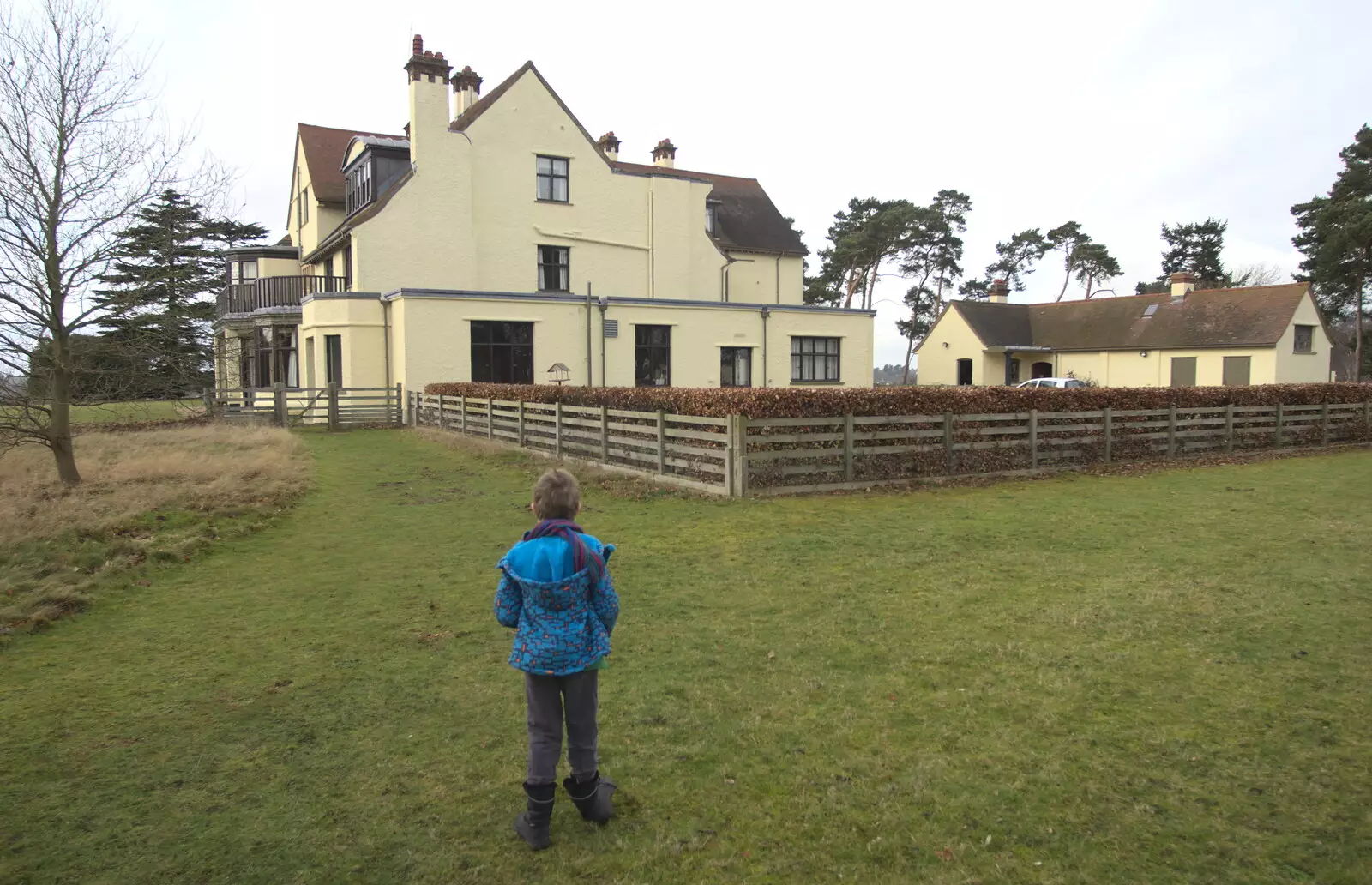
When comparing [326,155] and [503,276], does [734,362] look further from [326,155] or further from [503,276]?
[326,155]

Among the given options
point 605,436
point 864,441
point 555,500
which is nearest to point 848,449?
point 864,441

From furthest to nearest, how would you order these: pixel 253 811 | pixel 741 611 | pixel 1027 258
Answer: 1. pixel 1027 258
2. pixel 741 611
3. pixel 253 811

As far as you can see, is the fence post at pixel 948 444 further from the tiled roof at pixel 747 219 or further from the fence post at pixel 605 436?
the tiled roof at pixel 747 219

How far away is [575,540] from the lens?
3656 millimetres

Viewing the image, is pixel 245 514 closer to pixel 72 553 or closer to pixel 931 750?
pixel 72 553

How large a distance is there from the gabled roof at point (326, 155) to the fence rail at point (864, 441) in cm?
2133

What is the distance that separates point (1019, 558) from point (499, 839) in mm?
6426

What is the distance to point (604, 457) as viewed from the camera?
588 inches

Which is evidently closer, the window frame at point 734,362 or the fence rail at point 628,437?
the fence rail at point 628,437

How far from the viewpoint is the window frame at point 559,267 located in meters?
33.2

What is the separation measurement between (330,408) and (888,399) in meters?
18.2

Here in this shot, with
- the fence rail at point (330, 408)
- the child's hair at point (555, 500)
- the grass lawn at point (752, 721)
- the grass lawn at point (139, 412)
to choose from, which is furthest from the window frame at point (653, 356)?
the child's hair at point (555, 500)

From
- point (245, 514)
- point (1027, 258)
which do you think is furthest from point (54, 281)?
point (1027, 258)

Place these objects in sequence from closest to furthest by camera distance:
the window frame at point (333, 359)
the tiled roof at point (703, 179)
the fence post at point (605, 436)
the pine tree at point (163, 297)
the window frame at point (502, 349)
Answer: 1. the pine tree at point (163, 297)
2. the fence post at point (605, 436)
3. the window frame at point (502, 349)
4. the window frame at point (333, 359)
5. the tiled roof at point (703, 179)
